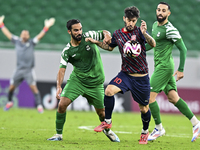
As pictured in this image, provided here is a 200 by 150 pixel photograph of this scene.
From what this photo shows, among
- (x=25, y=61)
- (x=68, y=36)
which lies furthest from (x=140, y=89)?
(x=68, y=36)

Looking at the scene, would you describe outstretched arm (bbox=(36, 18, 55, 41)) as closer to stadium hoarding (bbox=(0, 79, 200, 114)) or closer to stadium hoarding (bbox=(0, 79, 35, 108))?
stadium hoarding (bbox=(0, 79, 200, 114))

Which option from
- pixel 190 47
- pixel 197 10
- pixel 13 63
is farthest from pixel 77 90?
pixel 197 10

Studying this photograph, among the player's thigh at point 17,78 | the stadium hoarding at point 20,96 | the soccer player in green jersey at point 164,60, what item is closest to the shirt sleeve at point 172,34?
the soccer player in green jersey at point 164,60

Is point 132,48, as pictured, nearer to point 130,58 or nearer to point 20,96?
point 130,58

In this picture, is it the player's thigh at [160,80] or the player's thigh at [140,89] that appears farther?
the player's thigh at [160,80]

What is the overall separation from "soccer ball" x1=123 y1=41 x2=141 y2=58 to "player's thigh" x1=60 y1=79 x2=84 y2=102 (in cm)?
100

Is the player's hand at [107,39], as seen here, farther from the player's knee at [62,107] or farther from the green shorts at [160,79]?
the green shorts at [160,79]

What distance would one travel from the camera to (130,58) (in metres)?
5.75

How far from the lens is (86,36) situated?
6.06m

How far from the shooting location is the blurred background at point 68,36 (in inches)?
511

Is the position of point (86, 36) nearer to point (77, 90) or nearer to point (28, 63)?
point (77, 90)

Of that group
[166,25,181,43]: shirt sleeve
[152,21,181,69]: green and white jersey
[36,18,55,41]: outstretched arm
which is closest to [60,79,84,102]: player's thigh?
[152,21,181,69]: green and white jersey

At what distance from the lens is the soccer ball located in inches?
221

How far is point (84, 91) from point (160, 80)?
1.44m
